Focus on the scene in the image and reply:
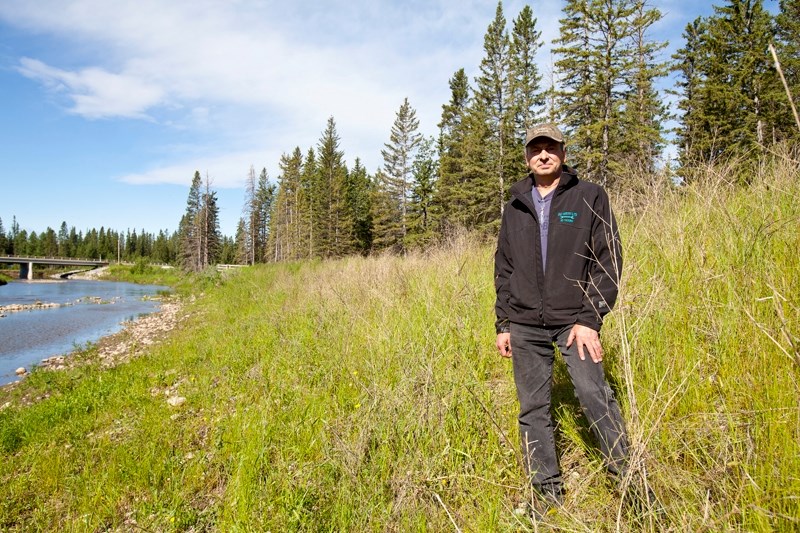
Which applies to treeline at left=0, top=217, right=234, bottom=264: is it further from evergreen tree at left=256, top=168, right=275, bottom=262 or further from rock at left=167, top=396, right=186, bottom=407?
rock at left=167, top=396, right=186, bottom=407

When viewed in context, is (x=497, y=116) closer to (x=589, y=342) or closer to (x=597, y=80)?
(x=597, y=80)

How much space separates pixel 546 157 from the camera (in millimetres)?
2371

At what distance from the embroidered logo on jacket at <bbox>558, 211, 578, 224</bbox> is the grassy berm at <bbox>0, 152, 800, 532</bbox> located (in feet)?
1.77

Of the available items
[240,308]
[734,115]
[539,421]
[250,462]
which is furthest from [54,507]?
[734,115]

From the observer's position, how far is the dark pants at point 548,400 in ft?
6.61

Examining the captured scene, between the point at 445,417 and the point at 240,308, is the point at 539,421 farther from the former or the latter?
the point at 240,308

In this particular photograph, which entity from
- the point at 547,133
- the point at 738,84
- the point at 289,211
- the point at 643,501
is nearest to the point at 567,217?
the point at 547,133

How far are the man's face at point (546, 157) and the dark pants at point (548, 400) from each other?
0.99m

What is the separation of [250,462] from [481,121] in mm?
24959

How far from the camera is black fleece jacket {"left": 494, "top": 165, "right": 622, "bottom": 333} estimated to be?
7.03 feet

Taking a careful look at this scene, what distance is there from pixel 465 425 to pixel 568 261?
58.4 inches

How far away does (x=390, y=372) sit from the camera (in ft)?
12.8

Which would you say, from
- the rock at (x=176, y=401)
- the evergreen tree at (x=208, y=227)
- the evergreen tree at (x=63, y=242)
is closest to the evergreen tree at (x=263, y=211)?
the evergreen tree at (x=208, y=227)

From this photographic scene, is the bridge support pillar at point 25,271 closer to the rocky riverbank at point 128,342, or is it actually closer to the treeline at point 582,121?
the treeline at point 582,121
